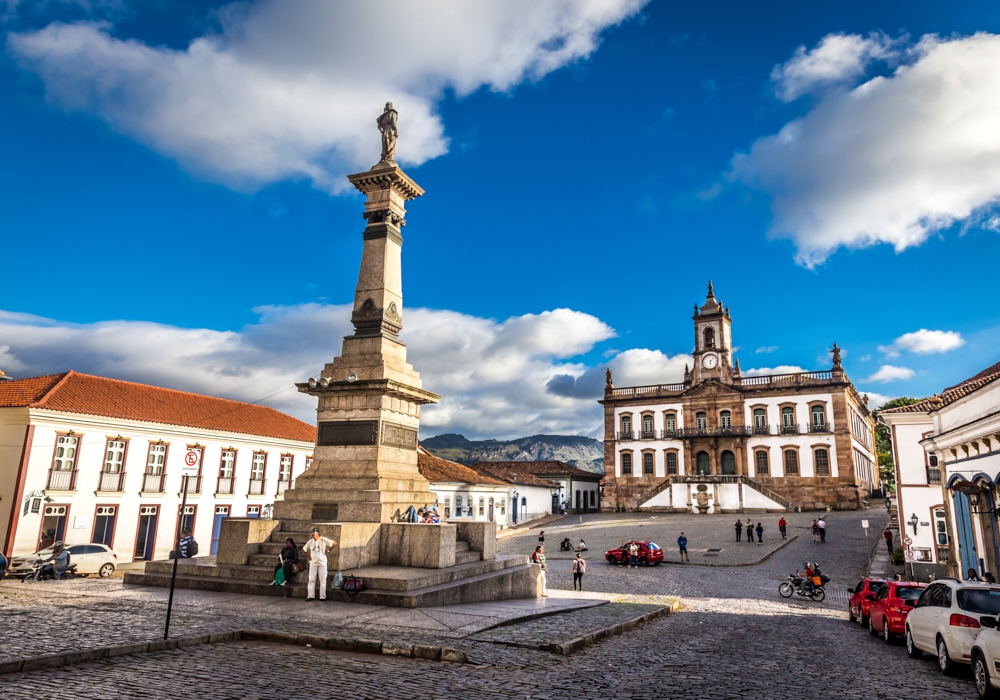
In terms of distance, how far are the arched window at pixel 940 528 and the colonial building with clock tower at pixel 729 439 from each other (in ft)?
86.3

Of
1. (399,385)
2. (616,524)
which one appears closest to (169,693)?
(399,385)

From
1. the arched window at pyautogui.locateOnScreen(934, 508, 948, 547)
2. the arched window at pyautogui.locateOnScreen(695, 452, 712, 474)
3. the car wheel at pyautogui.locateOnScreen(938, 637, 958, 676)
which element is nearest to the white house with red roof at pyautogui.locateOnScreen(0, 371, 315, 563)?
the car wheel at pyautogui.locateOnScreen(938, 637, 958, 676)

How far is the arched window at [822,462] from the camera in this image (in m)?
55.4

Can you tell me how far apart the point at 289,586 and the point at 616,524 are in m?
37.8

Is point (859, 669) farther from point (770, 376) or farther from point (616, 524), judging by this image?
point (770, 376)

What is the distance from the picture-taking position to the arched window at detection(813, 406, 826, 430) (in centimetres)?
5622

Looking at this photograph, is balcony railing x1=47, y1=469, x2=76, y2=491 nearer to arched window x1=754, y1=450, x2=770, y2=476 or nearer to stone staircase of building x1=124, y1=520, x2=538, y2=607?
stone staircase of building x1=124, y1=520, x2=538, y2=607

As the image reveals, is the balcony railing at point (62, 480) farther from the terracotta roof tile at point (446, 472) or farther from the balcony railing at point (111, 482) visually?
the terracotta roof tile at point (446, 472)

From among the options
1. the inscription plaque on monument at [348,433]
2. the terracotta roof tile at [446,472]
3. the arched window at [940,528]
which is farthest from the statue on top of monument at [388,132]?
the terracotta roof tile at [446,472]

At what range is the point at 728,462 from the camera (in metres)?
59.6

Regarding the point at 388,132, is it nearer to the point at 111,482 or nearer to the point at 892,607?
the point at 892,607

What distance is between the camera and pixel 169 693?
20.6ft

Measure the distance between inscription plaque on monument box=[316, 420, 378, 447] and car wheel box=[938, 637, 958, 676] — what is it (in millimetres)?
10613

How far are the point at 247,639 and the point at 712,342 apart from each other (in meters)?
58.3
